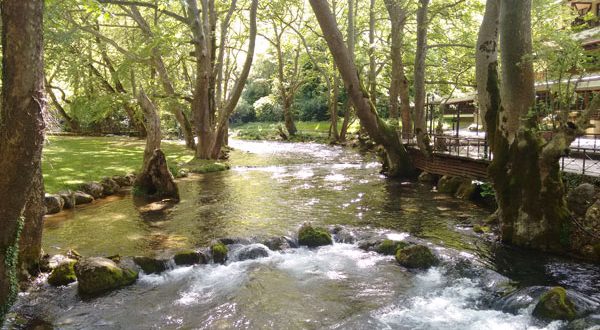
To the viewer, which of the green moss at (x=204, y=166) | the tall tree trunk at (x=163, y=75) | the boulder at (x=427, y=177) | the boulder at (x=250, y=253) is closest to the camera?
the boulder at (x=250, y=253)

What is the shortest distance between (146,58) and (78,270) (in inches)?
532

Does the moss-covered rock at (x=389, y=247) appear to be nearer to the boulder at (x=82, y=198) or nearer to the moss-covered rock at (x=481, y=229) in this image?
the moss-covered rock at (x=481, y=229)

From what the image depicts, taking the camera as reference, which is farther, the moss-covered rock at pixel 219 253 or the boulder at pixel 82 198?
the boulder at pixel 82 198

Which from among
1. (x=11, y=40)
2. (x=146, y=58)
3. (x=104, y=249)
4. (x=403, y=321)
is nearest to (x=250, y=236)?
(x=104, y=249)

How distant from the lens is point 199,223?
11.1m

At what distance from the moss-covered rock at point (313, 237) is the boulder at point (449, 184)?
6.67 metres

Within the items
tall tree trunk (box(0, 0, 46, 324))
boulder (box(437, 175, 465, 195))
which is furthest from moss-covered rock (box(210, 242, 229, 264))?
boulder (box(437, 175, 465, 195))

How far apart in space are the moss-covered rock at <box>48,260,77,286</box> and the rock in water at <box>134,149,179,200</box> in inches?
253

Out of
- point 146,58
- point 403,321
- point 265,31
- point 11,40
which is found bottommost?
point 403,321

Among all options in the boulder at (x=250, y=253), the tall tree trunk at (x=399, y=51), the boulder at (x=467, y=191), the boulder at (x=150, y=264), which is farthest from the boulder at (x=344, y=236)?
the tall tree trunk at (x=399, y=51)

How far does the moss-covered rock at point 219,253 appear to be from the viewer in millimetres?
8602

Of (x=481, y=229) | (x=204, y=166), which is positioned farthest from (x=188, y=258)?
(x=204, y=166)

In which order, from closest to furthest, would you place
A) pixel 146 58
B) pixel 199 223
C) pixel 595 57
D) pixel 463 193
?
1. pixel 595 57
2. pixel 199 223
3. pixel 463 193
4. pixel 146 58

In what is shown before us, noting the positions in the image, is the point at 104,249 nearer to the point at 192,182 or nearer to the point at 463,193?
the point at 192,182
